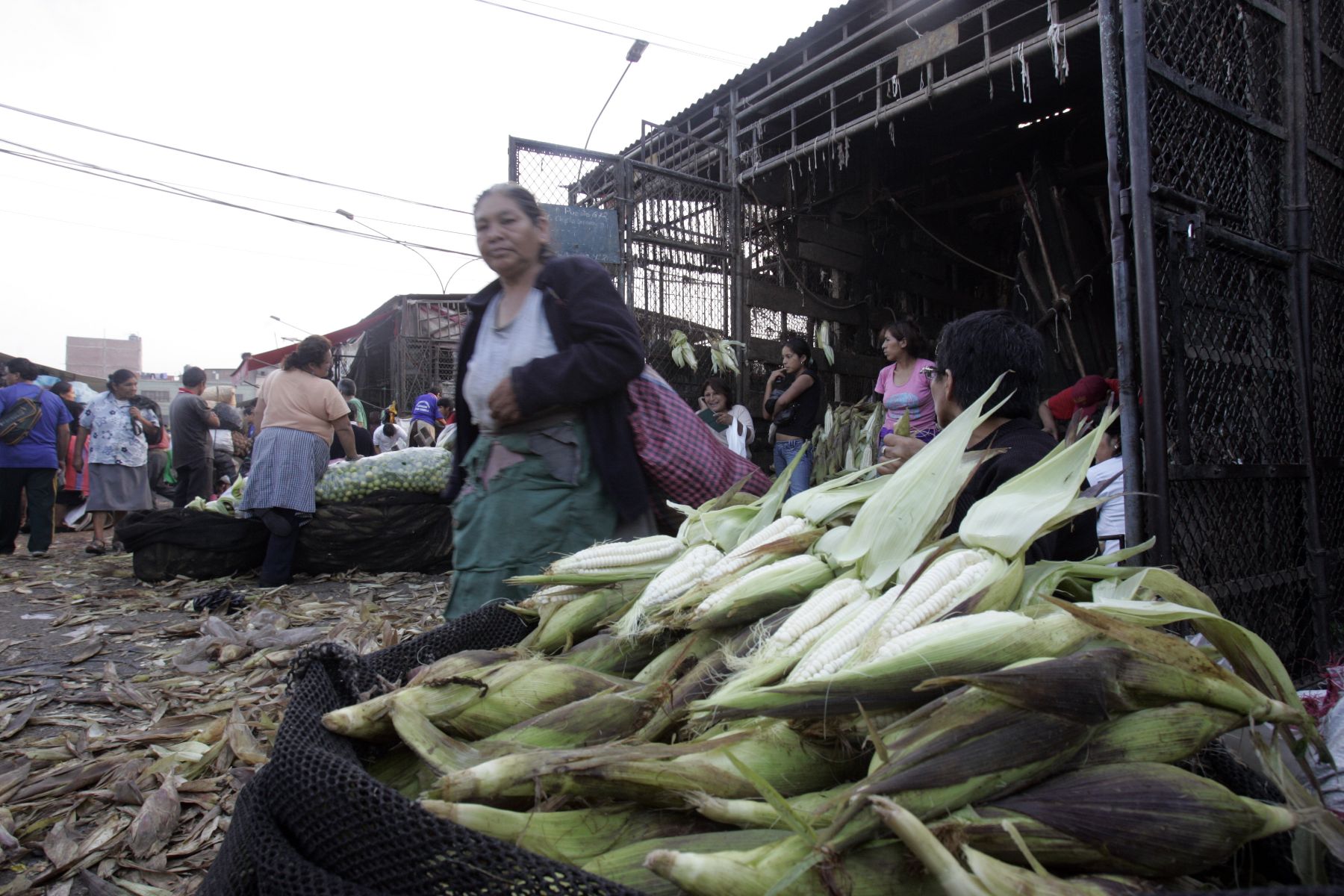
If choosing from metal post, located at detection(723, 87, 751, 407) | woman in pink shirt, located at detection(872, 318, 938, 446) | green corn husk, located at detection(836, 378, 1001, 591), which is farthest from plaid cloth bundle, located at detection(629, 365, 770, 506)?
metal post, located at detection(723, 87, 751, 407)

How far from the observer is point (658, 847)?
0.82 m

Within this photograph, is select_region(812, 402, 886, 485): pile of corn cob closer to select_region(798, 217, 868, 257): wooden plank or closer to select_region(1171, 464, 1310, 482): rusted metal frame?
select_region(798, 217, 868, 257): wooden plank

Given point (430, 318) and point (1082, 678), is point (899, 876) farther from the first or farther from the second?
point (430, 318)

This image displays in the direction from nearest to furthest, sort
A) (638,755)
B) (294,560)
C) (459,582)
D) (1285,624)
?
(638,755)
(459,582)
(1285,624)
(294,560)

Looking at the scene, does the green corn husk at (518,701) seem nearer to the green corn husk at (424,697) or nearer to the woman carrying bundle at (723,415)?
the green corn husk at (424,697)

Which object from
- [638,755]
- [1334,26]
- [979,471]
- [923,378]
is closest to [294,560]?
[923,378]

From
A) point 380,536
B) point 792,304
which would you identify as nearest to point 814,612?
point 380,536

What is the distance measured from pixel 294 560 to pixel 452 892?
607 cm

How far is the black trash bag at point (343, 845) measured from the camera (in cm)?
72

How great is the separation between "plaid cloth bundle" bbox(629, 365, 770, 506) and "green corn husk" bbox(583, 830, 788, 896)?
144 centimetres

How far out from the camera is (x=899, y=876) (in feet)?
2.41

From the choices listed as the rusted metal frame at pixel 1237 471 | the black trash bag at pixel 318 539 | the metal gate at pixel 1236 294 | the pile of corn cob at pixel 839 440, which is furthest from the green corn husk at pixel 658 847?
the pile of corn cob at pixel 839 440

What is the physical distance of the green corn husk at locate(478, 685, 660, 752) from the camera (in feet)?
3.34

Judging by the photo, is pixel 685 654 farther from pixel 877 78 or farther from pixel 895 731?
pixel 877 78
